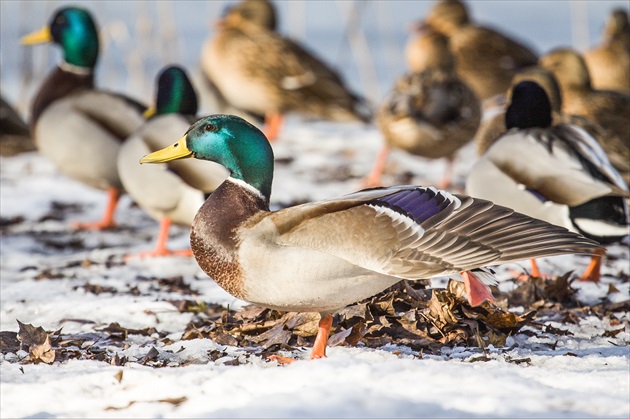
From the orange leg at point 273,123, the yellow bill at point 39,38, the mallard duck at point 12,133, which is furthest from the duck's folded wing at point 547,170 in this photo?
the orange leg at point 273,123

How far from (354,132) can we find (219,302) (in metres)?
6.26

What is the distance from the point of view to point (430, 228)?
3494 mm

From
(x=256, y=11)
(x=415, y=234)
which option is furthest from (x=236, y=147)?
(x=256, y=11)

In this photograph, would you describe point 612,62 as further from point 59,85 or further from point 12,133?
point 12,133

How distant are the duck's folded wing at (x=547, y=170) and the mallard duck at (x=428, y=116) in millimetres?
2685

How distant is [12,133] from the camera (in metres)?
7.90

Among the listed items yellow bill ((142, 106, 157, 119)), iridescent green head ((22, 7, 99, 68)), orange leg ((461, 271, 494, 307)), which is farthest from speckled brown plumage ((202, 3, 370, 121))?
orange leg ((461, 271, 494, 307))

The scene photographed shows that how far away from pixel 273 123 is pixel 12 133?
134 inches

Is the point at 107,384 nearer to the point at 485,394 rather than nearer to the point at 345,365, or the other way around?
the point at 345,365

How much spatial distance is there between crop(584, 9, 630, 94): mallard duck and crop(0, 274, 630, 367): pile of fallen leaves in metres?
7.38

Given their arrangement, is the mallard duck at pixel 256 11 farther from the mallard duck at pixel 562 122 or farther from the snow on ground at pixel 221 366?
the snow on ground at pixel 221 366

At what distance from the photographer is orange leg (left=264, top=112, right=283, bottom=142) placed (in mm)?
10484

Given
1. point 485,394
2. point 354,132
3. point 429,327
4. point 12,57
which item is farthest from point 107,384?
point 354,132

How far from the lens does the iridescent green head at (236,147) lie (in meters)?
3.73
